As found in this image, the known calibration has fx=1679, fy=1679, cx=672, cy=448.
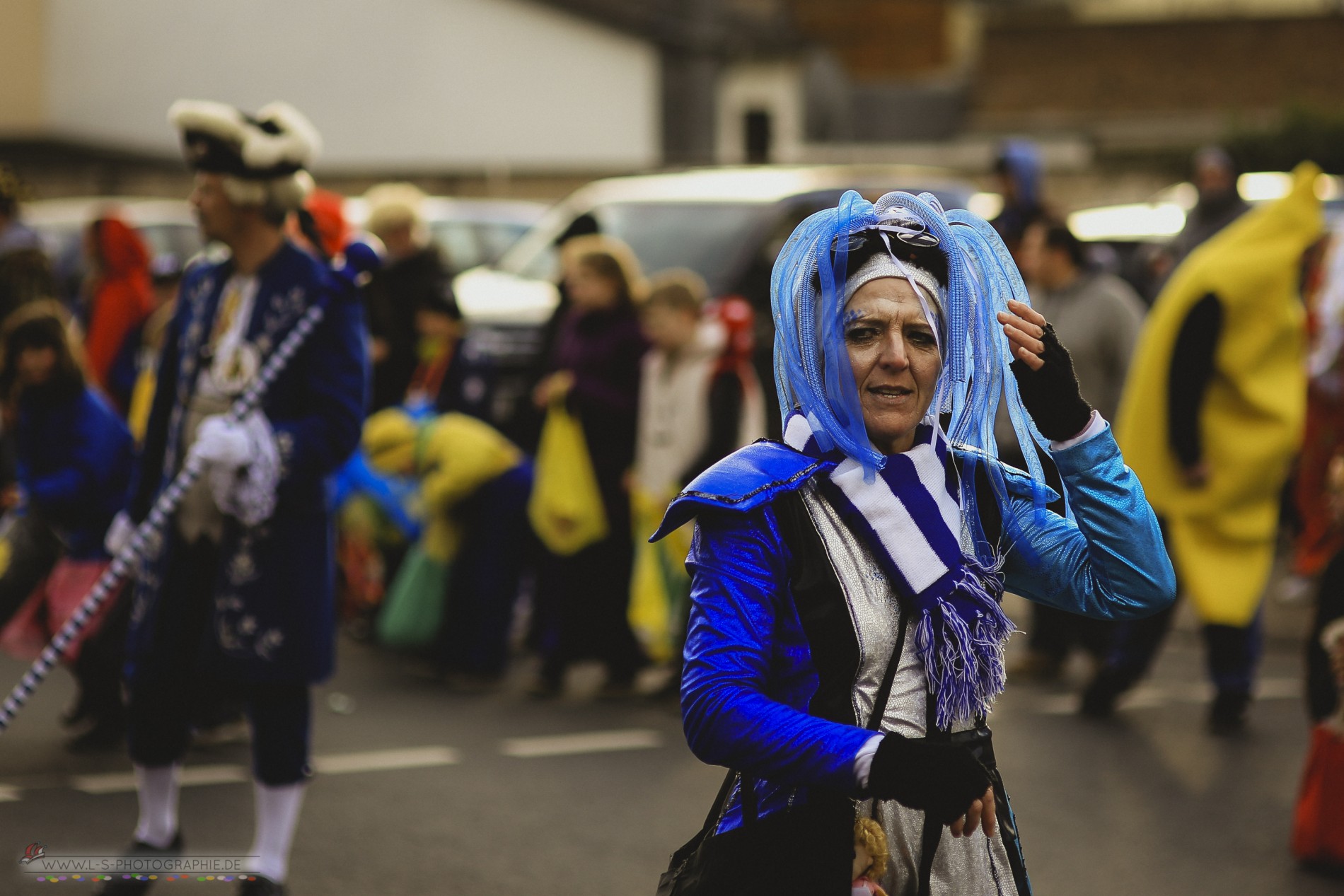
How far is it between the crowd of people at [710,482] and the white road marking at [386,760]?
535mm

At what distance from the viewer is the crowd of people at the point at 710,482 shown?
92.4 inches

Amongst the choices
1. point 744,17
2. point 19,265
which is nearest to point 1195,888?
point 19,265

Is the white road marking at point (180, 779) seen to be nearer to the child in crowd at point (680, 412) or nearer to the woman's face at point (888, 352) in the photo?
the child in crowd at point (680, 412)

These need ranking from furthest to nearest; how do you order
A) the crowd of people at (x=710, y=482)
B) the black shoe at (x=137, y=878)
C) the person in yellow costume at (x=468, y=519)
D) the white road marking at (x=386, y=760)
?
the person in yellow costume at (x=468, y=519) → the white road marking at (x=386, y=760) → the black shoe at (x=137, y=878) → the crowd of people at (x=710, y=482)

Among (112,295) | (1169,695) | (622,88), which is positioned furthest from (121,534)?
(622,88)

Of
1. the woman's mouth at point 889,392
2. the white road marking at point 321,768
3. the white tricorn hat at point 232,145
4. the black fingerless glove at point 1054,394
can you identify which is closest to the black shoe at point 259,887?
→ the white road marking at point 321,768

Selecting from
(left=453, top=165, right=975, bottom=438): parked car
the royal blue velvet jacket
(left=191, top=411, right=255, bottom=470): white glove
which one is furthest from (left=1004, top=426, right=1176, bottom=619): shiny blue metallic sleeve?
(left=453, top=165, right=975, bottom=438): parked car

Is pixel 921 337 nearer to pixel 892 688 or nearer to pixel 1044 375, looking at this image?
pixel 1044 375

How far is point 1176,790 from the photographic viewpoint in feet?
19.8

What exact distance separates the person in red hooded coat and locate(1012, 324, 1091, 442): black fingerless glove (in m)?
8.18

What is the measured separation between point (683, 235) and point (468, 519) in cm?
293

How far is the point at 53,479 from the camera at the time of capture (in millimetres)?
6246

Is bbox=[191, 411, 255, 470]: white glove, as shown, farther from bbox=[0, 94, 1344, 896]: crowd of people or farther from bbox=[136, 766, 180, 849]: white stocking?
bbox=[136, 766, 180, 849]: white stocking

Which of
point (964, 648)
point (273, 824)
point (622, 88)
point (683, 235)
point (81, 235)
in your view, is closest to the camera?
point (964, 648)
